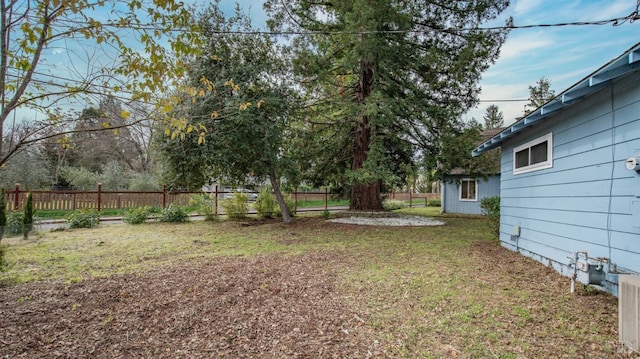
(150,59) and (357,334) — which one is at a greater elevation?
(150,59)

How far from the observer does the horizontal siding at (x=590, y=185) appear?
3.12m

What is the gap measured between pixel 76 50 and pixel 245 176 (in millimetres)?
8184

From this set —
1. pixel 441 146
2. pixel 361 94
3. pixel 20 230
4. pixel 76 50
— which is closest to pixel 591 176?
pixel 76 50

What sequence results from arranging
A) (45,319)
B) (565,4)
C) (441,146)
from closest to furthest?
(45,319) → (565,4) → (441,146)

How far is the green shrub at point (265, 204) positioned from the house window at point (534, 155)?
8.40 metres

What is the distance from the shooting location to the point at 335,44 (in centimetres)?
1055

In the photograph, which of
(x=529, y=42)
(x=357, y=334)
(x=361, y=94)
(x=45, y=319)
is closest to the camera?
(x=357, y=334)

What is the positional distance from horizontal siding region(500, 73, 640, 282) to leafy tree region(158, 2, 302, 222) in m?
6.44

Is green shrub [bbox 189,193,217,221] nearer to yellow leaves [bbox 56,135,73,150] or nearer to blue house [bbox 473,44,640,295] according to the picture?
yellow leaves [bbox 56,135,73,150]

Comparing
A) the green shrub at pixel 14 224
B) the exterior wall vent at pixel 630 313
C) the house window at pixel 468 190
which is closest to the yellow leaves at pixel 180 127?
the exterior wall vent at pixel 630 313

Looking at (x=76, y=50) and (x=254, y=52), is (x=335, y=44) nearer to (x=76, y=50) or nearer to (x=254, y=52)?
(x=254, y=52)

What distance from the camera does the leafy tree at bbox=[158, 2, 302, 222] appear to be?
8344mm

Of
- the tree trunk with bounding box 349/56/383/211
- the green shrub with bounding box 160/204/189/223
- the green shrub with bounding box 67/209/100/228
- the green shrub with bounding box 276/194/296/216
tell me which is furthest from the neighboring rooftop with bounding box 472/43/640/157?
the green shrub with bounding box 67/209/100/228

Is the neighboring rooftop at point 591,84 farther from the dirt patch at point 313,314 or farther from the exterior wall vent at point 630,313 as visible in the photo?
the dirt patch at point 313,314
